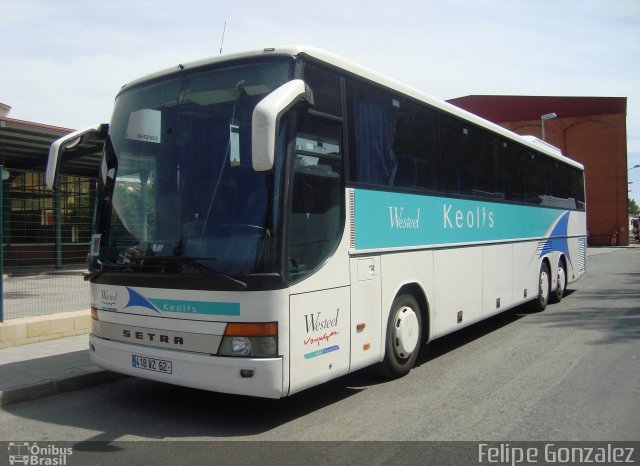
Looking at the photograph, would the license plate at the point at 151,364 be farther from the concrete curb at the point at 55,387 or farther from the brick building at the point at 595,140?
the brick building at the point at 595,140

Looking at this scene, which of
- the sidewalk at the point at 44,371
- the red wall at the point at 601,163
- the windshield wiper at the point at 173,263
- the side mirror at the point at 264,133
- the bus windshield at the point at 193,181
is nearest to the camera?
the side mirror at the point at 264,133

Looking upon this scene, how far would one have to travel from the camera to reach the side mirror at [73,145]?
5883mm

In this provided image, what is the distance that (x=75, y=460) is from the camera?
4.41 meters

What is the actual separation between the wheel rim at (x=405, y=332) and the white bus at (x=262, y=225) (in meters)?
0.02

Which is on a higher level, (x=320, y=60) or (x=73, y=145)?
(x=320, y=60)

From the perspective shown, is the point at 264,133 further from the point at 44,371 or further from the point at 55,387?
the point at 44,371

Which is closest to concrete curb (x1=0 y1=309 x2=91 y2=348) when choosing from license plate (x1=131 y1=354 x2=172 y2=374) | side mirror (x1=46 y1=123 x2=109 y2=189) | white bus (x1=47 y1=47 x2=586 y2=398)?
white bus (x1=47 y1=47 x2=586 y2=398)

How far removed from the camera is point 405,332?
6.57 m

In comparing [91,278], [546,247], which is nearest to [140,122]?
[91,278]

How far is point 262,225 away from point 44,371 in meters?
3.86

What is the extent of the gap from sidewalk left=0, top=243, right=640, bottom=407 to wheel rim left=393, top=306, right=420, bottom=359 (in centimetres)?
347

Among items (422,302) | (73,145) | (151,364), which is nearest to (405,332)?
(422,302)

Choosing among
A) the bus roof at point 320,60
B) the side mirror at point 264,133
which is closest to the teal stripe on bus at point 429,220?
the bus roof at point 320,60

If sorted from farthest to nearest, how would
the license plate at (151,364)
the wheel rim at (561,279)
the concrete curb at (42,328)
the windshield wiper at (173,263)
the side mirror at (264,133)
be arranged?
the wheel rim at (561,279), the concrete curb at (42,328), the license plate at (151,364), the windshield wiper at (173,263), the side mirror at (264,133)
